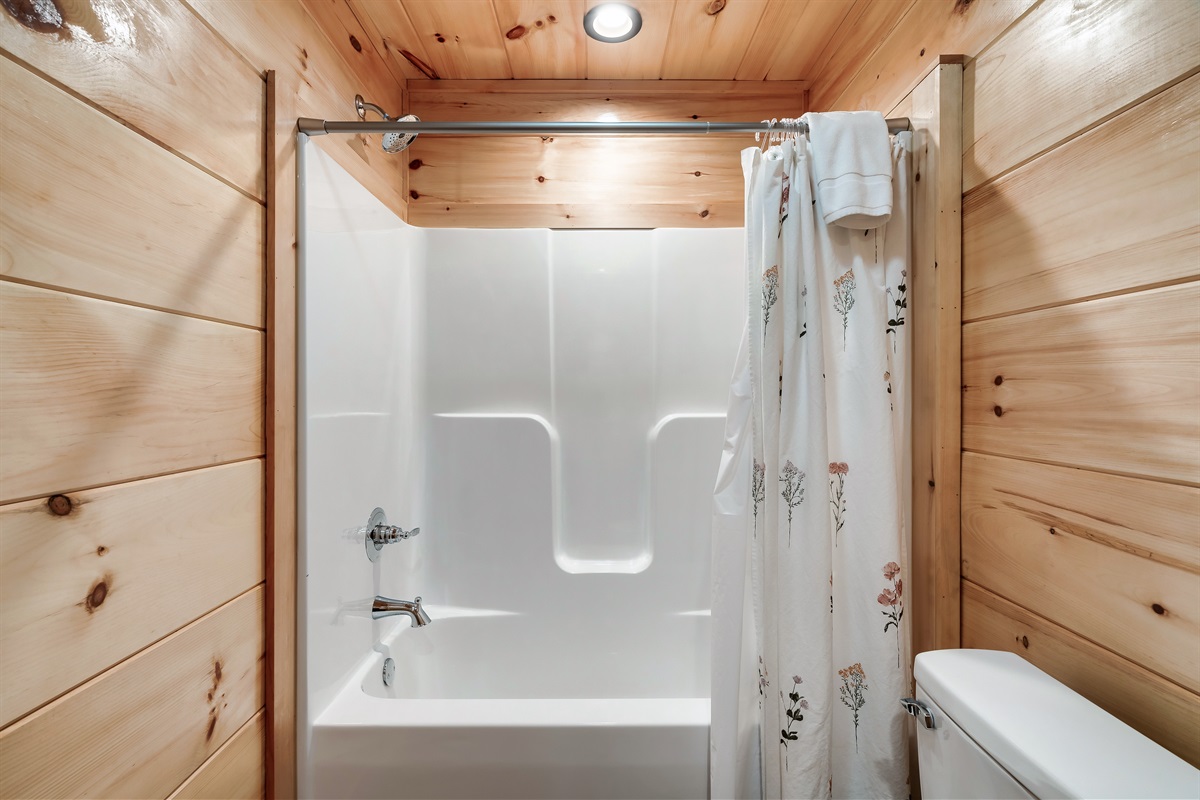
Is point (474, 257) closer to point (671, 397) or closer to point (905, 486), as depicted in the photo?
point (671, 397)

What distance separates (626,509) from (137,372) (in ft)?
4.82

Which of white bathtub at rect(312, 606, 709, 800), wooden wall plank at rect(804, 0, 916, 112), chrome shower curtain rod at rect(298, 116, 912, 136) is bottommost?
white bathtub at rect(312, 606, 709, 800)

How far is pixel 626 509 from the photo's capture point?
78.5 inches

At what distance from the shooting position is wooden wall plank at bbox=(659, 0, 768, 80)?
155cm

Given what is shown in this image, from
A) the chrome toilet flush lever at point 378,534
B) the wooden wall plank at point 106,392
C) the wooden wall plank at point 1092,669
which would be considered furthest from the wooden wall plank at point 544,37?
the wooden wall plank at point 1092,669

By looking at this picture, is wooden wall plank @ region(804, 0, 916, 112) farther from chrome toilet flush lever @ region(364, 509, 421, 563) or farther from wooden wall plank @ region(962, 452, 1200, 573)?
chrome toilet flush lever @ region(364, 509, 421, 563)

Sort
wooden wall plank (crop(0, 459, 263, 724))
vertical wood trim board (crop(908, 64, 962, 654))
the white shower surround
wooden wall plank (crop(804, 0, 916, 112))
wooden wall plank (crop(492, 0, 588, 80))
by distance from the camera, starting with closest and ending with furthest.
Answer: wooden wall plank (crop(0, 459, 263, 724)) < vertical wood trim board (crop(908, 64, 962, 654)) < wooden wall plank (crop(804, 0, 916, 112)) < wooden wall plank (crop(492, 0, 588, 80)) < the white shower surround

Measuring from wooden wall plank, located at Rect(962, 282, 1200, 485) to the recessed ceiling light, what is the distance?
1210mm

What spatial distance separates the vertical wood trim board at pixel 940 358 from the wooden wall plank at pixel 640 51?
0.75m

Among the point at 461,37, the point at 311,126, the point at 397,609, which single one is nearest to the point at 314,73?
the point at 311,126

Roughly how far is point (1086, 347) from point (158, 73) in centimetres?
144

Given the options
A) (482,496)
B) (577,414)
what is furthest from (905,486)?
(482,496)

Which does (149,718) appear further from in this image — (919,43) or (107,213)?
(919,43)

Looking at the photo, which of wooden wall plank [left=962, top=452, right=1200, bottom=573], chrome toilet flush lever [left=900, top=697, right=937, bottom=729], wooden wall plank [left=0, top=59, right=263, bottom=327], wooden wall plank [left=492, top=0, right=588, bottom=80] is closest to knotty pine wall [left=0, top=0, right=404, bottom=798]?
wooden wall plank [left=0, top=59, right=263, bottom=327]
